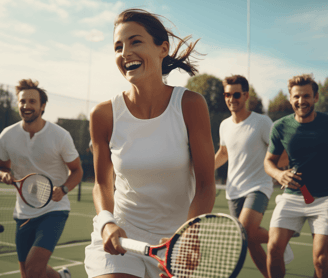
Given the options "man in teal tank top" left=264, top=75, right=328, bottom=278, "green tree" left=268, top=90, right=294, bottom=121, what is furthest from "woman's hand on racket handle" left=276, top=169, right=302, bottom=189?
"green tree" left=268, top=90, right=294, bottom=121

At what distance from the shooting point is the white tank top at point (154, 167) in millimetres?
2115

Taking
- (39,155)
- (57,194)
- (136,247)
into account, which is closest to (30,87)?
(39,155)

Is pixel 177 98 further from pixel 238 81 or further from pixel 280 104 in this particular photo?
pixel 280 104

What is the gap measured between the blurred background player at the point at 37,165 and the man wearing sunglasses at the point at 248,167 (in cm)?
187

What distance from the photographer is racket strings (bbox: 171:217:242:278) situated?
163cm

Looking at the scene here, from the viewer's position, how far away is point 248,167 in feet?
16.3

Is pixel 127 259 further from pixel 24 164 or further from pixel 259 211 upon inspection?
pixel 259 211

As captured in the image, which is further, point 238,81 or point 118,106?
point 238,81

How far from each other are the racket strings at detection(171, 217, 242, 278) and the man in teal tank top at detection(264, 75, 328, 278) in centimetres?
220

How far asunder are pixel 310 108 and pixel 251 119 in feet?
3.66

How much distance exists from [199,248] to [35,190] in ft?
8.52

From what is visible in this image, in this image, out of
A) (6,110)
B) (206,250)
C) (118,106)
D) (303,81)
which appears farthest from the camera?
(6,110)

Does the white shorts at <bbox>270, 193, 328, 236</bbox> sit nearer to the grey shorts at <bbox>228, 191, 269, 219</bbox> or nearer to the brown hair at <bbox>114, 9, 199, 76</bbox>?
the grey shorts at <bbox>228, 191, 269, 219</bbox>

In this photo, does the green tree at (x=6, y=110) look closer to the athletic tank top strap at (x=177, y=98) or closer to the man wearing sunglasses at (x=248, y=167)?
the man wearing sunglasses at (x=248, y=167)
